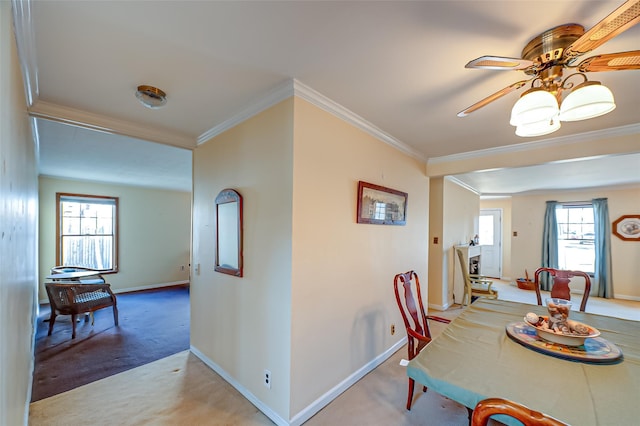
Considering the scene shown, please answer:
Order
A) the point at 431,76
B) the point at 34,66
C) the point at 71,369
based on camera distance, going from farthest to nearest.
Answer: the point at 71,369
the point at 431,76
the point at 34,66

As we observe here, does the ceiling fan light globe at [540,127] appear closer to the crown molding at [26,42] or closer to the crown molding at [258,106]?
the crown molding at [258,106]

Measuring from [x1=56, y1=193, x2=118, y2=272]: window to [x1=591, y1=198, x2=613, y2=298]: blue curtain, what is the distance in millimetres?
10369

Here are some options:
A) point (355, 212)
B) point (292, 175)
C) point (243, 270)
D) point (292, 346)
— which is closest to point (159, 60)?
point (292, 175)

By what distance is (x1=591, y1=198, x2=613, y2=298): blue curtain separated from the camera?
555 centimetres

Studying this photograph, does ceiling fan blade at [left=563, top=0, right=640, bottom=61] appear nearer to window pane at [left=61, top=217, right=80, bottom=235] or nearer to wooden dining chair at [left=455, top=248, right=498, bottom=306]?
wooden dining chair at [left=455, top=248, right=498, bottom=306]

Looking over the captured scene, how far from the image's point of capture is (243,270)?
7.28 feet

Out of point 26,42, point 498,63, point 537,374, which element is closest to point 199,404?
point 537,374

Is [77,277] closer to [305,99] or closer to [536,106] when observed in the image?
[305,99]

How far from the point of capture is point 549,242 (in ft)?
20.5

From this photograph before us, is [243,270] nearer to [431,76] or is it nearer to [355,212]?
[355,212]

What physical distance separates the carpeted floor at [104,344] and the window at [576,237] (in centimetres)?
803

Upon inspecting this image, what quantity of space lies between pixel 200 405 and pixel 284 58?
8.48 ft

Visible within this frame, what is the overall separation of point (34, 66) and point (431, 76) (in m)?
2.38

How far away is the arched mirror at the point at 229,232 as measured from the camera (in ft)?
7.36
